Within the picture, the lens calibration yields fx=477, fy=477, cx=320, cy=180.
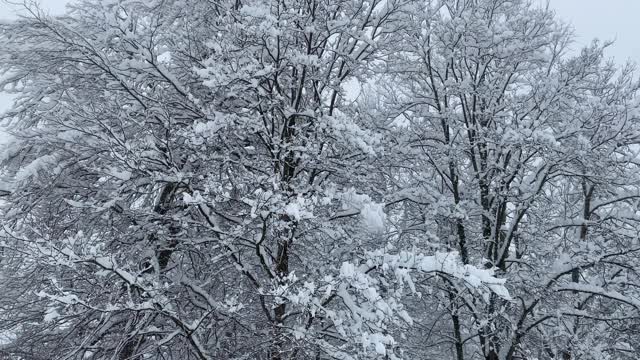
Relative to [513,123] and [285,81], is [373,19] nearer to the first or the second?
[285,81]

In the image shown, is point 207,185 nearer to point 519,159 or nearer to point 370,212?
point 370,212

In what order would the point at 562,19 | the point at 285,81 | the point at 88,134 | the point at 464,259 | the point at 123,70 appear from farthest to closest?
the point at 562,19 → the point at 464,259 → the point at 285,81 → the point at 123,70 → the point at 88,134

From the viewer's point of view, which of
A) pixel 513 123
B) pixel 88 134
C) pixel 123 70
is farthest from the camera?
pixel 513 123

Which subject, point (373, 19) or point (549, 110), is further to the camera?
point (549, 110)

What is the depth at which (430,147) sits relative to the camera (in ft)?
25.7

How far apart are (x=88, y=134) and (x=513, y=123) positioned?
543 cm

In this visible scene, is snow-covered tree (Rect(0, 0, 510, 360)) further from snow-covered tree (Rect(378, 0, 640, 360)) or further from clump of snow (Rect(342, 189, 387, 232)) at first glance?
snow-covered tree (Rect(378, 0, 640, 360))

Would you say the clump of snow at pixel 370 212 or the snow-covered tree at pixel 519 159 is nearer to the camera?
the clump of snow at pixel 370 212

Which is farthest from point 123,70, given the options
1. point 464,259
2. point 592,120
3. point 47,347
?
point 592,120

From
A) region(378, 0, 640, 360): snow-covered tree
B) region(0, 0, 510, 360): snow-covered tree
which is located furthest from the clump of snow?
region(378, 0, 640, 360): snow-covered tree

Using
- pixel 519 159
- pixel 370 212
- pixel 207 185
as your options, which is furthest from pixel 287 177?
pixel 519 159

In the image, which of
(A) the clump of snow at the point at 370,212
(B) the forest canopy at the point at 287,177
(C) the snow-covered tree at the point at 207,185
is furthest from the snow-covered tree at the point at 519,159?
(A) the clump of snow at the point at 370,212

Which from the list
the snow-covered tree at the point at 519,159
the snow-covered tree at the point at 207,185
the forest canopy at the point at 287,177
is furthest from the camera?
the snow-covered tree at the point at 519,159

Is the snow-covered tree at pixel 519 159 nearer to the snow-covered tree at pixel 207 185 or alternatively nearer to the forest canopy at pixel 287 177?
the forest canopy at pixel 287 177
